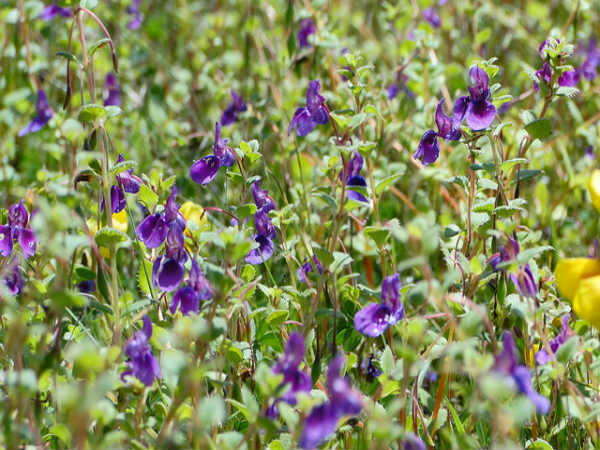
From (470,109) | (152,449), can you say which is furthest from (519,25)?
(152,449)

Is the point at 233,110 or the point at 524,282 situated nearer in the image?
the point at 524,282

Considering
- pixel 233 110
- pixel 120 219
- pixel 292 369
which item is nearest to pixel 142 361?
pixel 292 369

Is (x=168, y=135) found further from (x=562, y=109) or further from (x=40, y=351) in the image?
(x=40, y=351)

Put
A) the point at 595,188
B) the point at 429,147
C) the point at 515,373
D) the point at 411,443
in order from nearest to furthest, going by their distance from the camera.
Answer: the point at 515,373 → the point at 411,443 → the point at 595,188 → the point at 429,147

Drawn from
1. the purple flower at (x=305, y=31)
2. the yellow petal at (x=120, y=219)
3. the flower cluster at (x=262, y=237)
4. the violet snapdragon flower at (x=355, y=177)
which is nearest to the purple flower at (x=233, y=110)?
the purple flower at (x=305, y=31)

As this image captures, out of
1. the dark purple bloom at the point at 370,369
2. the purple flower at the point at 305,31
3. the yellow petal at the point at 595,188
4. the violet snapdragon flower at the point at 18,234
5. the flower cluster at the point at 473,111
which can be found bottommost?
the dark purple bloom at the point at 370,369

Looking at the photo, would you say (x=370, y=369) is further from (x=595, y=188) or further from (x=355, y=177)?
(x=595, y=188)

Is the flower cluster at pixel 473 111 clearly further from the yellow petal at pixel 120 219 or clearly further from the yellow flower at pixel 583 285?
the yellow petal at pixel 120 219
